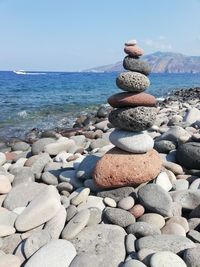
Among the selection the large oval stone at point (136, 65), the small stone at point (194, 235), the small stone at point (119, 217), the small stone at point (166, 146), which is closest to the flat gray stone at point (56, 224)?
the small stone at point (119, 217)

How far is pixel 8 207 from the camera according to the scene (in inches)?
222

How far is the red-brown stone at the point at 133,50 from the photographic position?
19.8 feet

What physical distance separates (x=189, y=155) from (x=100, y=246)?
9.20 ft

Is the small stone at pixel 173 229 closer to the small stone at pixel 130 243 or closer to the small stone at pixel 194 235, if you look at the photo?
the small stone at pixel 194 235

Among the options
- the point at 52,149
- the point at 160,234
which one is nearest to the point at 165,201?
the point at 160,234

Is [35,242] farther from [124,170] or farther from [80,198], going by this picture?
[124,170]

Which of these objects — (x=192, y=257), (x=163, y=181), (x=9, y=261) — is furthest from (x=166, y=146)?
(x=9, y=261)

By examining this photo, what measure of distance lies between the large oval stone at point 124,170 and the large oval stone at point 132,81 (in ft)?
3.28

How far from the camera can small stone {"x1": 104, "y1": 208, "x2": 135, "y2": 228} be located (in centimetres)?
485

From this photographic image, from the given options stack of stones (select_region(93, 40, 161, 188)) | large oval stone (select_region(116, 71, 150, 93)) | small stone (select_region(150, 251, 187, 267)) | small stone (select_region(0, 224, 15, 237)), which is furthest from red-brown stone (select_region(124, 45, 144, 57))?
small stone (select_region(150, 251, 187, 267))

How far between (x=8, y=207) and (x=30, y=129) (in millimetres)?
9258

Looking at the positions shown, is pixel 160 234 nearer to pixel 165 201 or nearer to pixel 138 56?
pixel 165 201

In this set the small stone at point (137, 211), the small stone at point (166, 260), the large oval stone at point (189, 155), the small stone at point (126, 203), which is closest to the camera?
the small stone at point (166, 260)

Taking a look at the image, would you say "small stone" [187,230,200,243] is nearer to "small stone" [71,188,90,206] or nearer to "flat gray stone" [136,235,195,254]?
"flat gray stone" [136,235,195,254]
